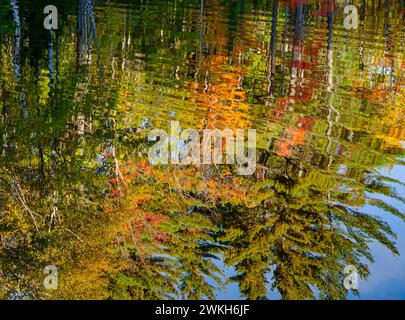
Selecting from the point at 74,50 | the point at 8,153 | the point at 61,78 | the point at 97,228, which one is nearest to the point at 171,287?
the point at 97,228

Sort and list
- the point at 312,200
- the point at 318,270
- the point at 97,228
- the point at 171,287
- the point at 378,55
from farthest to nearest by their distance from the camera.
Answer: the point at 378,55, the point at 312,200, the point at 97,228, the point at 318,270, the point at 171,287

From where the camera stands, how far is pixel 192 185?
33.7 feet

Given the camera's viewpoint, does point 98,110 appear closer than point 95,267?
No

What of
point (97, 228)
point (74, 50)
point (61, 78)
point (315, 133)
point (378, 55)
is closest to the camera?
point (97, 228)

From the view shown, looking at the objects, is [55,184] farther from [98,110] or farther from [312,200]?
[312,200]

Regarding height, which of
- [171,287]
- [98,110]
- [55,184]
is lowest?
[171,287]

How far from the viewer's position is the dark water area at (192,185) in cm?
771

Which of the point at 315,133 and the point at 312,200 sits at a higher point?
the point at 315,133

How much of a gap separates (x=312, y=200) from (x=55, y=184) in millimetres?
4691

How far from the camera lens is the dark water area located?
771 cm

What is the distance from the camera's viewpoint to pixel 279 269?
786 cm

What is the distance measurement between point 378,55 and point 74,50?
1375 centimetres

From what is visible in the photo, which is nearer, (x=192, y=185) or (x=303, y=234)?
(x=303, y=234)

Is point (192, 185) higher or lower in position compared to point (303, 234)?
higher
